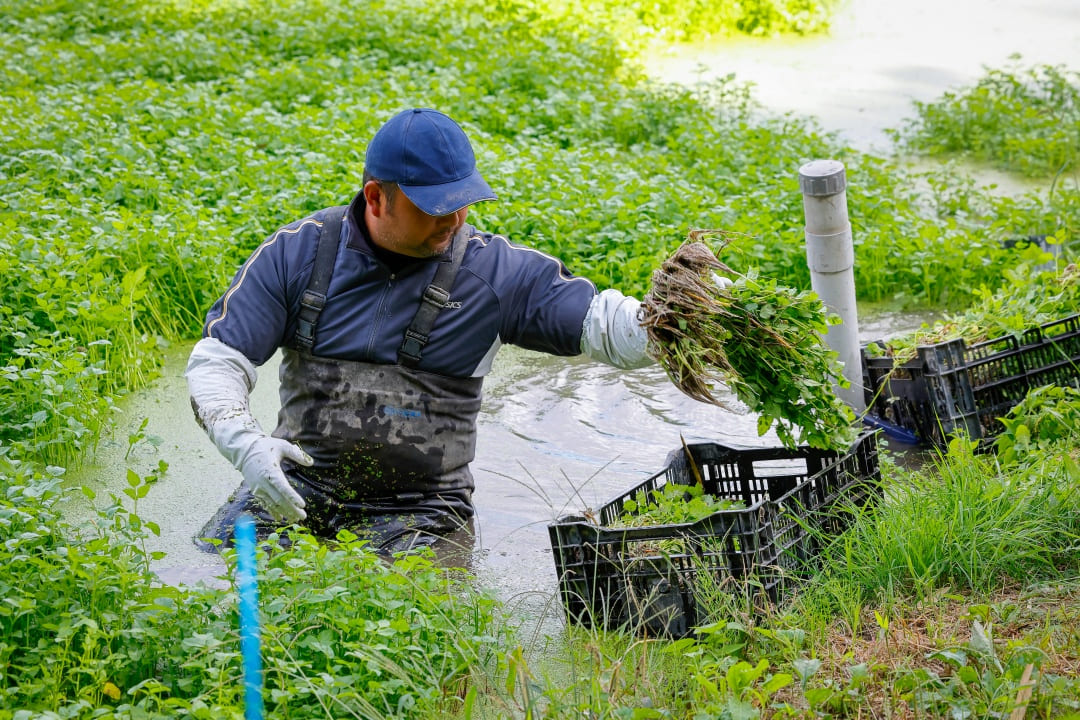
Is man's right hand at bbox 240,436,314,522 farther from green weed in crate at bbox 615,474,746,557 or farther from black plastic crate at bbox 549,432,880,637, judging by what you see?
green weed in crate at bbox 615,474,746,557

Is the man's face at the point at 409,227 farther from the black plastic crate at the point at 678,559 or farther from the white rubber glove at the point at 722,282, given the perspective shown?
the black plastic crate at the point at 678,559

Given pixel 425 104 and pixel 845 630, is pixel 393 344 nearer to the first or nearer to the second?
pixel 845 630

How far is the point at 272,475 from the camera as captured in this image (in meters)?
3.51

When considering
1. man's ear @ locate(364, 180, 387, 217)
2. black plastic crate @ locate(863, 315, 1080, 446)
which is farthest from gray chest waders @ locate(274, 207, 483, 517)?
black plastic crate @ locate(863, 315, 1080, 446)

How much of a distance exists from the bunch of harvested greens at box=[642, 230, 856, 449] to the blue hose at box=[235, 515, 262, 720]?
1304 mm

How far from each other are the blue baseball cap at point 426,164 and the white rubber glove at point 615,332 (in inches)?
18.9

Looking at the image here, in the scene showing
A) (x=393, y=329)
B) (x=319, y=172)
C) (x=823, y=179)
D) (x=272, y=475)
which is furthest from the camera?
(x=319, y=172)

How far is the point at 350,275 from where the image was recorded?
3963 mm

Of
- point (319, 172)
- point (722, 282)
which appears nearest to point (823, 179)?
point (722, 282)

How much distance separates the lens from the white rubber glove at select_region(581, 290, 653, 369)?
3.76 m

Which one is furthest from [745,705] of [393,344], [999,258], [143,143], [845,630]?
[143,143]

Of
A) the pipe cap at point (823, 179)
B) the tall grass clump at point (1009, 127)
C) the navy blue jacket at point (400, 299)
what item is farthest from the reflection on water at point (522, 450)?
the tall grass clump at point (1009, 127)

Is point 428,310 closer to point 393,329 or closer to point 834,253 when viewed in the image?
point 393,329

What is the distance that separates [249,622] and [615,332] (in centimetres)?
140
